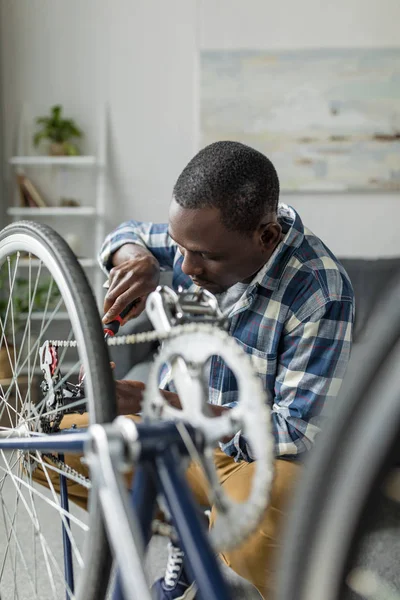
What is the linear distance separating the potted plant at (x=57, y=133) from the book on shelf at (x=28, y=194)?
8.3 inches

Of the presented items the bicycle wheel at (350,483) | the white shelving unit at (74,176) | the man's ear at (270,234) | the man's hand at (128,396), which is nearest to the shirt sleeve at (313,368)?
the man's ear at (270,234)

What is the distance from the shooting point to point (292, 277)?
1274mm

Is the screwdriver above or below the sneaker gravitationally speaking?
above

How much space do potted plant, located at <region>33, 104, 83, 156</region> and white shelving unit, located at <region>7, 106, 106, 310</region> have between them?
7 cm

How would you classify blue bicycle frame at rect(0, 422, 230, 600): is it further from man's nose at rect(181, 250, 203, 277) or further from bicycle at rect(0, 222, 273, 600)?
man's nose at rect(181, 250, 203, 277)

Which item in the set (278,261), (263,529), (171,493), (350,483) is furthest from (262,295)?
(350,483)

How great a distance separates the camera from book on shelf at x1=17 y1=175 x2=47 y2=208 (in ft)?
12.8

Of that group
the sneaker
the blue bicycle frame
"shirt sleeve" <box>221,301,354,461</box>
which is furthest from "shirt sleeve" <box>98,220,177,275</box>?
the blue bicycle frame

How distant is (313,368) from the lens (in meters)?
1.22

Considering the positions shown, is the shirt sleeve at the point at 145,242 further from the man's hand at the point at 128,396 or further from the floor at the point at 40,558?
the man's hand at the point at 128,396

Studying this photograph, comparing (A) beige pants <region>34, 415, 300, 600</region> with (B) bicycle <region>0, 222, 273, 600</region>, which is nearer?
(B) bicycle <region>0, 222, 273, 600</region>

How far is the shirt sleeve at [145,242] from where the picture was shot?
5.09ft

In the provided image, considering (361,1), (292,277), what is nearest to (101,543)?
(292,277)

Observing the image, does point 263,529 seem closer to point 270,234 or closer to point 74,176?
point 270,234
